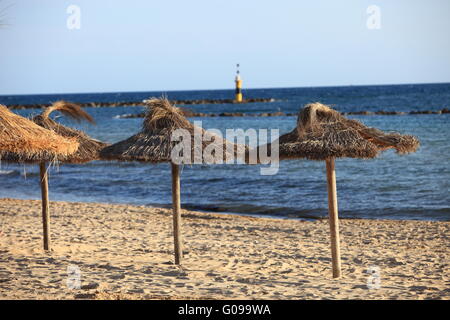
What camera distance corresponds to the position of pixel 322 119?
7211 millimetres

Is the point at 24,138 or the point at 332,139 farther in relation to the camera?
the point at 332,139

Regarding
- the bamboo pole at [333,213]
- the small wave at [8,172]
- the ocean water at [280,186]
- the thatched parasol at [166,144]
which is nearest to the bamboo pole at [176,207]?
the thatched parasol at [166,144]

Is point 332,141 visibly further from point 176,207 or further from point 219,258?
point 219,258

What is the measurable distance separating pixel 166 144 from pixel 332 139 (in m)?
2.10

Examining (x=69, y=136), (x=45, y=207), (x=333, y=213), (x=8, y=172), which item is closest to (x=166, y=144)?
(x=69, y=136)

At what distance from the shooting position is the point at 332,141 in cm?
688

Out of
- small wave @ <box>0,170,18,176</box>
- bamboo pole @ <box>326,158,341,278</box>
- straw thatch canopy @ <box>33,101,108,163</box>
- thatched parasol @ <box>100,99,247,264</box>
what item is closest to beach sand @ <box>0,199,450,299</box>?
bamboo pole @ <box>326,158,341,278</box>

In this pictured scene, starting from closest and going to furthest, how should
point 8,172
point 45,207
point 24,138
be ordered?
1. point 24,138
2. point 45,207
3. point 8,172

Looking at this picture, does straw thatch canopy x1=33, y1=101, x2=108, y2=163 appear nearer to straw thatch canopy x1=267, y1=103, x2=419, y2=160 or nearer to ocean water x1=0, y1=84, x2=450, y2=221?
straw thatch canopy x1=267, y1=103, x2=419, y2=160

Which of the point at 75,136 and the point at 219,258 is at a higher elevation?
the point at 75,136

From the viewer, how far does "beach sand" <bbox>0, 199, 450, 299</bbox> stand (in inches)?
260

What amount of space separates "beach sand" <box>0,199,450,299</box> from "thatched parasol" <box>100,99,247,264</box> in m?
1.10
